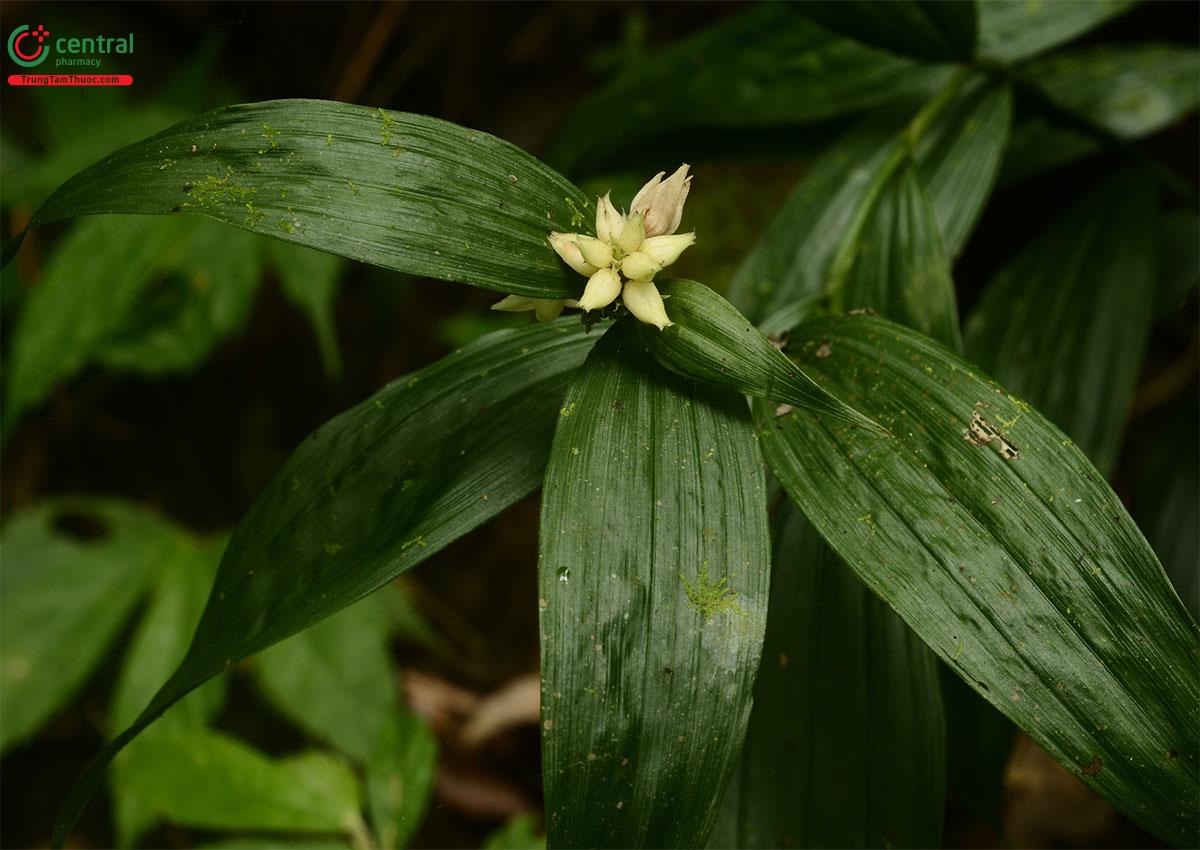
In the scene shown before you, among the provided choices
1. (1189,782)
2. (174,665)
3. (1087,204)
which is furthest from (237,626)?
(1087,204)

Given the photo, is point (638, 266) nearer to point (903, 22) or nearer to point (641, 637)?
point (641, 637)

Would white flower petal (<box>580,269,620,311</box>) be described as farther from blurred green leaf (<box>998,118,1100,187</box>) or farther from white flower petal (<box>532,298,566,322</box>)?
blurred green leaf (<box>998,118,1100,187</box>)

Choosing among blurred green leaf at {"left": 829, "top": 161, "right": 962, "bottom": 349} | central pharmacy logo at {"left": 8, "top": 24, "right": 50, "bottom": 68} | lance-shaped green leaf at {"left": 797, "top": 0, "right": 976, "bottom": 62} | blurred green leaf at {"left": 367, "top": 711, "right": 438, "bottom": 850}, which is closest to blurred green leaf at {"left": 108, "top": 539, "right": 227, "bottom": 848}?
blurred green leaf at {"left": 367, "top": 711, "right": 438, "bottom": 850}

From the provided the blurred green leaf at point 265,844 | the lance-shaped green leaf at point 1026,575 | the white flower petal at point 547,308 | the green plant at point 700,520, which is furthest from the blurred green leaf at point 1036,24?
the blurred green leaf at point 265,844

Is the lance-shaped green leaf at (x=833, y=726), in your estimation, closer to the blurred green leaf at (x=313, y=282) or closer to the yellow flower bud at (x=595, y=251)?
the yellow flower bud at (x=595, y=251)

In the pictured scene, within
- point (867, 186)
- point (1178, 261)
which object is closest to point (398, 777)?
point (867, 186)

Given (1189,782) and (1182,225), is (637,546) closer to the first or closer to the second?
(1189,782)
